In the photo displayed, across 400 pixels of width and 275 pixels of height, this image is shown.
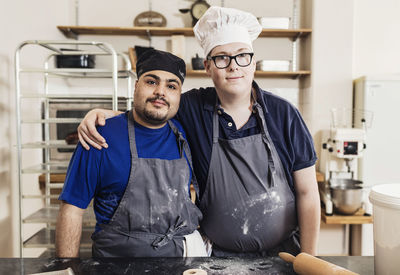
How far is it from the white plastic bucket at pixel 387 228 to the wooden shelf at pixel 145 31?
2.91m

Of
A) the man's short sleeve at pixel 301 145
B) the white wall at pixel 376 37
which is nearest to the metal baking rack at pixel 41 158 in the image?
the man's short sleeve at pixel 301 145

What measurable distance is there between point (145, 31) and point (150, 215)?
8.91 ft

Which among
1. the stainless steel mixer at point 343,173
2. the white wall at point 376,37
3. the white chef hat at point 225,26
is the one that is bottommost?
the stainless steel mixer at point 343,173

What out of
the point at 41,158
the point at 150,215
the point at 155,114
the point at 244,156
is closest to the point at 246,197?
the point at 244,156

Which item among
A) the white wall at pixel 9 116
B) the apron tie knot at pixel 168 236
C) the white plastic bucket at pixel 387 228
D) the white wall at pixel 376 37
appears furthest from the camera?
the white wall at pixel 376 37

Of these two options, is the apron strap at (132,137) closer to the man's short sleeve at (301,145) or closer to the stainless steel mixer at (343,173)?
the man's short sleeve at (301,145)

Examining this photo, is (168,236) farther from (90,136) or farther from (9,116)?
(9,116)

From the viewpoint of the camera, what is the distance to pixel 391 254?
0.76 metres

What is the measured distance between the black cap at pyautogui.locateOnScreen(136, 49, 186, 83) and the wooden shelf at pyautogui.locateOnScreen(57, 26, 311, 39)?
209 cm

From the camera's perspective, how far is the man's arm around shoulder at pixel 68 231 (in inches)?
51.0

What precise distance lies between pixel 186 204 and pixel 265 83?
8.86ft

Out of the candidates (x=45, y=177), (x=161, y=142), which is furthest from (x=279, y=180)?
(x=45, y=177)

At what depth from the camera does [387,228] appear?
2.49ft

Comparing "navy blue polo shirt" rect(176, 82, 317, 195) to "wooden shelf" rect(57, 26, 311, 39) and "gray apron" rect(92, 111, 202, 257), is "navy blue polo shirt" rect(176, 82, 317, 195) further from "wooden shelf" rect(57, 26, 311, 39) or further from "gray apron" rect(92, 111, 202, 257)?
"wooden shelf" rect(57, 26, 311, 39)
